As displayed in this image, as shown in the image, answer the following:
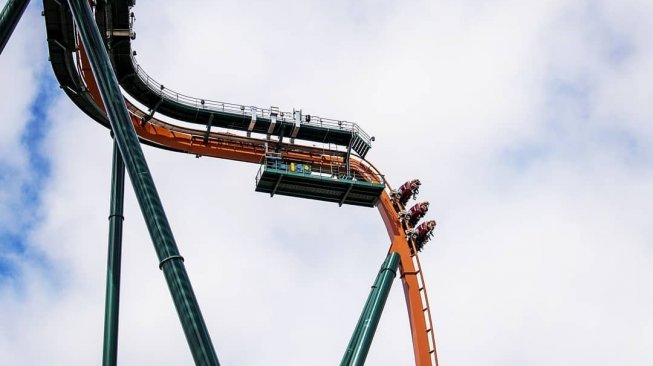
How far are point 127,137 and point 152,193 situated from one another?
4.63ft

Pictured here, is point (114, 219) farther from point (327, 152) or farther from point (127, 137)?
point (327, 152)

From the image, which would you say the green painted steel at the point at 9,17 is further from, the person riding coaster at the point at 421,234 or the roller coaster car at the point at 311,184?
the person riding coaster at the point at 421,234

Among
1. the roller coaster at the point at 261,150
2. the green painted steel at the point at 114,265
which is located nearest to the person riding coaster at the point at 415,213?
the roller coaster at the point at 261,150

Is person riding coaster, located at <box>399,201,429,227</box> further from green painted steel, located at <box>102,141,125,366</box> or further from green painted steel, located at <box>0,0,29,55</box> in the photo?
green painted steel, located at <box>0,0,29,55</box>

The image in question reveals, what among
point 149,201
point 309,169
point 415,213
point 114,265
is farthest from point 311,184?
point 149,201

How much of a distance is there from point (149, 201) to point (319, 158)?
1421 cm

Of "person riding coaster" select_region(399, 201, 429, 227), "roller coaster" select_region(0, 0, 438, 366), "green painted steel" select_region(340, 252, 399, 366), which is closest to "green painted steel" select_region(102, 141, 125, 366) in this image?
"roller coaster" select_region(0, 0, 438, 366)

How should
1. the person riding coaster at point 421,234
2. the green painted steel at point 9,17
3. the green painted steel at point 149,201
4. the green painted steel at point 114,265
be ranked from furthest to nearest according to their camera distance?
the person riding coaster at point 421,234 → the green painted steel at point 114,265 → the green painted steel at point 9,17 → the green painted steel at point 149,201

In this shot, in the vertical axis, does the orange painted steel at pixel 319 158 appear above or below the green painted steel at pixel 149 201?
above

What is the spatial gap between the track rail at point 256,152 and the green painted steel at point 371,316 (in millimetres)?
1268

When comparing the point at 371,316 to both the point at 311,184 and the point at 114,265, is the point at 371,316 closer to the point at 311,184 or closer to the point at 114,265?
the point at 311,184

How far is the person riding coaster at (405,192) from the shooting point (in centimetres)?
Answer: 3328

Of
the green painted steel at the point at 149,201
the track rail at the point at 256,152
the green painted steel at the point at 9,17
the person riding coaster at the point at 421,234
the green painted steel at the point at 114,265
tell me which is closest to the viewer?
the green painted steel at the point at 149,201

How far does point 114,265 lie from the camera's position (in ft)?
73.6
